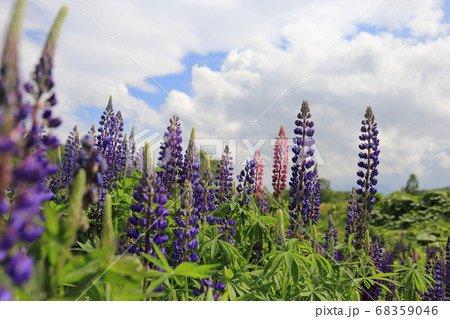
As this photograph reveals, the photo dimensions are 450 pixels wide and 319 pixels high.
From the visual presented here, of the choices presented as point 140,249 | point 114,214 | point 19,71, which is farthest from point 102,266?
point 114,214

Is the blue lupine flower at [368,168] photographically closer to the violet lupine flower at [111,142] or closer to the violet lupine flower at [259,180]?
the violet lupine flower at [259,180]

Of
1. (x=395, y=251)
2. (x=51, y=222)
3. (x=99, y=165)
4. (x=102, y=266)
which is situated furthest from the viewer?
(x=395, y=251)

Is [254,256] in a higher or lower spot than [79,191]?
lower

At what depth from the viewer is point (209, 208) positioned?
4.79 meters

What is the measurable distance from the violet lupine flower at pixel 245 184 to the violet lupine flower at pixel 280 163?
1.12 metres

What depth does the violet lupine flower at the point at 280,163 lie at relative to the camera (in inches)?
263

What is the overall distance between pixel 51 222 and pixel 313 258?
10.6 ft

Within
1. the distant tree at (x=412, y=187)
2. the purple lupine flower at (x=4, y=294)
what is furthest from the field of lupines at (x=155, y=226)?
the distant tree at (x=412, y=187)

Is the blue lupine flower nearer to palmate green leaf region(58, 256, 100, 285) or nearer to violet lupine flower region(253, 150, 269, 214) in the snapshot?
violet lupine flower region(253, 150, 269, 214)

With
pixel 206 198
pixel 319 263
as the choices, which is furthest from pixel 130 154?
pixel 319 263

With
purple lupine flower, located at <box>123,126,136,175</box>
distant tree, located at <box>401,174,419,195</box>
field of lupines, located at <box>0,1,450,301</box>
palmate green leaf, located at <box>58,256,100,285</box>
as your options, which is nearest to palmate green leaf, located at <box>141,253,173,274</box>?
→ field of lupines, located at <box>0,1,450,301</box>

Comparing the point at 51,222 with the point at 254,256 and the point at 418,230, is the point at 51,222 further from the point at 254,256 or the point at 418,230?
the point at 418,230

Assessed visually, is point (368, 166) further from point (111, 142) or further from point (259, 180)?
Result: point (111, 142)

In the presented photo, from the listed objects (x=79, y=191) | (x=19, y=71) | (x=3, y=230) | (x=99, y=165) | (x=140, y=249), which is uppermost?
(x=19, y=71)
